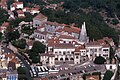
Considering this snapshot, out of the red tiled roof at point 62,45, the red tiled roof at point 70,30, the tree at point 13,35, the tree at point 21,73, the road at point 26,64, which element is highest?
the red tiled roof at point 70,30

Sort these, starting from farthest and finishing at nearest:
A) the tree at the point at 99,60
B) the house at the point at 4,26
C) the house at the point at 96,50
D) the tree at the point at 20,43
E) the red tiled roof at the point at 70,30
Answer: the house at the point at 4,26
the red tiled roof at the point at 70,30
the tree at the point at 20,43
the house at the point at 96,50
the tree at the point at 99,60

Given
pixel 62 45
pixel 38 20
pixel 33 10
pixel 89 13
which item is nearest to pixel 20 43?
pixel 62 45

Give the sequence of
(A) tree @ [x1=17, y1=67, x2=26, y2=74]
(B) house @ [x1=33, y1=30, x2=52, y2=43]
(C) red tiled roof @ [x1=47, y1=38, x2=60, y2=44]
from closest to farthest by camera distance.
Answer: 1. (A) tree @ [x1=17, y1=67, x2=26, y2=74]
2. (C) red tiled roof @ [x1=47, y1=38, x2=60, y2=44]
3. (B) house @ [x1=33, y1=30, x2=52, y2=43]

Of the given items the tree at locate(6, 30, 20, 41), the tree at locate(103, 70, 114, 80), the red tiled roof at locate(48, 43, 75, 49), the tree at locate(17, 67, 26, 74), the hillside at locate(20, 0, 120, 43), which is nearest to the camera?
the tree at locate(17, 67, 26, 74)

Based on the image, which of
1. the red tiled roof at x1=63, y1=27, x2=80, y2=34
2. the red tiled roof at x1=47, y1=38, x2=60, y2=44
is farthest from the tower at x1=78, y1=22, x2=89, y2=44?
the red tiled roof at x1=47, y1=38, x2=60, y2=44

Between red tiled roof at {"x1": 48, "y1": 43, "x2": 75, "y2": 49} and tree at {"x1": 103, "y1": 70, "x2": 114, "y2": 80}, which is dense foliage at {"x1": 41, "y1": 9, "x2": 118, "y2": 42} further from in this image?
tree at {"x1": 103, "y1": 70, "x2": 114, "y2": 80}

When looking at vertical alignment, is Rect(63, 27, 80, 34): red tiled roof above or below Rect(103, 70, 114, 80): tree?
above

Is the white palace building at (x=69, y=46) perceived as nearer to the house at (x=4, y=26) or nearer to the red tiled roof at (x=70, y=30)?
the red tiled roof at (x=70, y=30)

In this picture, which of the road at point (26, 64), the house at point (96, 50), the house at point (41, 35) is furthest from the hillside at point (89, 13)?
the road at point (26, 64)

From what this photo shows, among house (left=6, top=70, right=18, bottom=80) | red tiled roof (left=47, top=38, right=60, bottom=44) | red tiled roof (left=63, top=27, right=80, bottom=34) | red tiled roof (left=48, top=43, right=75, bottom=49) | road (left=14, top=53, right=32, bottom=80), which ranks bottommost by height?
road (left=14, top=53, right=32, bottom=80)

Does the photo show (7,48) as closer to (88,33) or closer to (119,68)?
(88,33)
